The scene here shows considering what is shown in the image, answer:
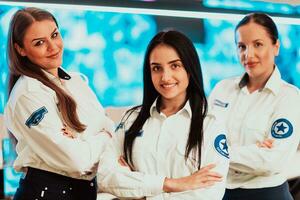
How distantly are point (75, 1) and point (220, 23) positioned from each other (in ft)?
A: 3.01

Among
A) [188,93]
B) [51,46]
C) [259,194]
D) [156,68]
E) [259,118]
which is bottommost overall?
[259,194]

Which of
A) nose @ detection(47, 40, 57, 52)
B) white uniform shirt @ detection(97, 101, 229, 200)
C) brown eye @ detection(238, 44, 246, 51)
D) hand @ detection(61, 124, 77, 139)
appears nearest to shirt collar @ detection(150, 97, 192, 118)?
white uniform shirt @ detection(97, 101, 229, 200)

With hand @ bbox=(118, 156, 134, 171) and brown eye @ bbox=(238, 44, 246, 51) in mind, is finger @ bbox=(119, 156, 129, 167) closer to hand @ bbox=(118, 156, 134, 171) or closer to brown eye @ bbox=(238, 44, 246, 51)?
hand @ bbox=(118, 156, 134, 171)

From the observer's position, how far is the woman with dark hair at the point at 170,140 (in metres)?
1.78

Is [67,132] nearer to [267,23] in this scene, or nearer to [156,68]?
[156,68]

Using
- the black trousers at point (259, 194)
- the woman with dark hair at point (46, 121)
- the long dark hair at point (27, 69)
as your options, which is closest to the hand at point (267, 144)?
the black trousers at point (259, 194)

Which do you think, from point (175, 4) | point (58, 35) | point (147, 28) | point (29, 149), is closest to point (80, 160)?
point (29, 149)

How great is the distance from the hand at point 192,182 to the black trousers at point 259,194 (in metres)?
0.57

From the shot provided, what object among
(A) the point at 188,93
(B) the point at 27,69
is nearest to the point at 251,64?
(A) the point at 188,93

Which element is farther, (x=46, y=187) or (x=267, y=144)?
(x=267, y=144)

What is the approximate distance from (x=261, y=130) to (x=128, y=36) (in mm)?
955

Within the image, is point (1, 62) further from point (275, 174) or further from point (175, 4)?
point (275, 174)

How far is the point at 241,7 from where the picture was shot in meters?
2.76

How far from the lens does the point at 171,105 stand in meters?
1.96
